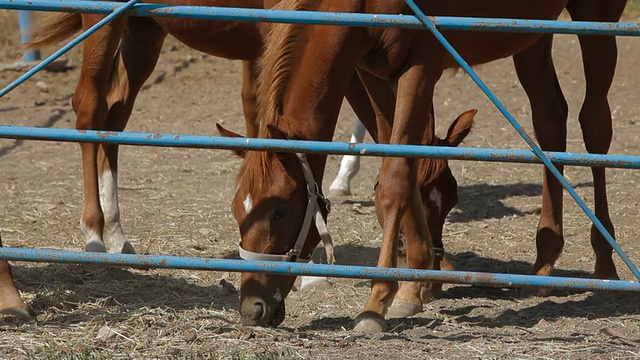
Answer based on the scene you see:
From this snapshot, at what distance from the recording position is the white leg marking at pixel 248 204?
148 inches

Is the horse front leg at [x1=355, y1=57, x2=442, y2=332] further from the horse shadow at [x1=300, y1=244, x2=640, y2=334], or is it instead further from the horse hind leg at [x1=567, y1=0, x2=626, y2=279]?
the horse hind leg at [x1=567, y1=0, x2=626, y2=279]

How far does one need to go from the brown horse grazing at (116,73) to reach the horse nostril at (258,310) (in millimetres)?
1604

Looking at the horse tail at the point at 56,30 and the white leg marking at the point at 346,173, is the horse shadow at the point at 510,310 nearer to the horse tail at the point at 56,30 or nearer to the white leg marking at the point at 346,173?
the white leg marking at the point at 346,173

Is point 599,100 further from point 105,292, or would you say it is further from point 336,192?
point 105,292

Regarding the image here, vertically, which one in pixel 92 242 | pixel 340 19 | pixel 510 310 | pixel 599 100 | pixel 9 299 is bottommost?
pixel 9 299

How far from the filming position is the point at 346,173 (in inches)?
265

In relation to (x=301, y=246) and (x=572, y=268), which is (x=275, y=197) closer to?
(x=301, y=246)

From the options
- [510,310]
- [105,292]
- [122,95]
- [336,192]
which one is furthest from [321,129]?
[336,192]

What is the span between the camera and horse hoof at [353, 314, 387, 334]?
3.72 meters

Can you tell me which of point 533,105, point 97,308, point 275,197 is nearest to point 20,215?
point 97,308

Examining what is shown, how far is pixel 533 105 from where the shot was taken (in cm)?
520

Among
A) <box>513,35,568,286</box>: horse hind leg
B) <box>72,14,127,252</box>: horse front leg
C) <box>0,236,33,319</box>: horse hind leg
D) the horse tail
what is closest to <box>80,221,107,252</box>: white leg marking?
<box>72,14,127,252</box>: horse front leg

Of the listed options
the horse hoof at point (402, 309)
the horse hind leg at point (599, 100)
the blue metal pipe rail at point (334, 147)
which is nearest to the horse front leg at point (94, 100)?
the horse hoof at point (402, 309)

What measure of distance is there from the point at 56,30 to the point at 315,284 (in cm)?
237
